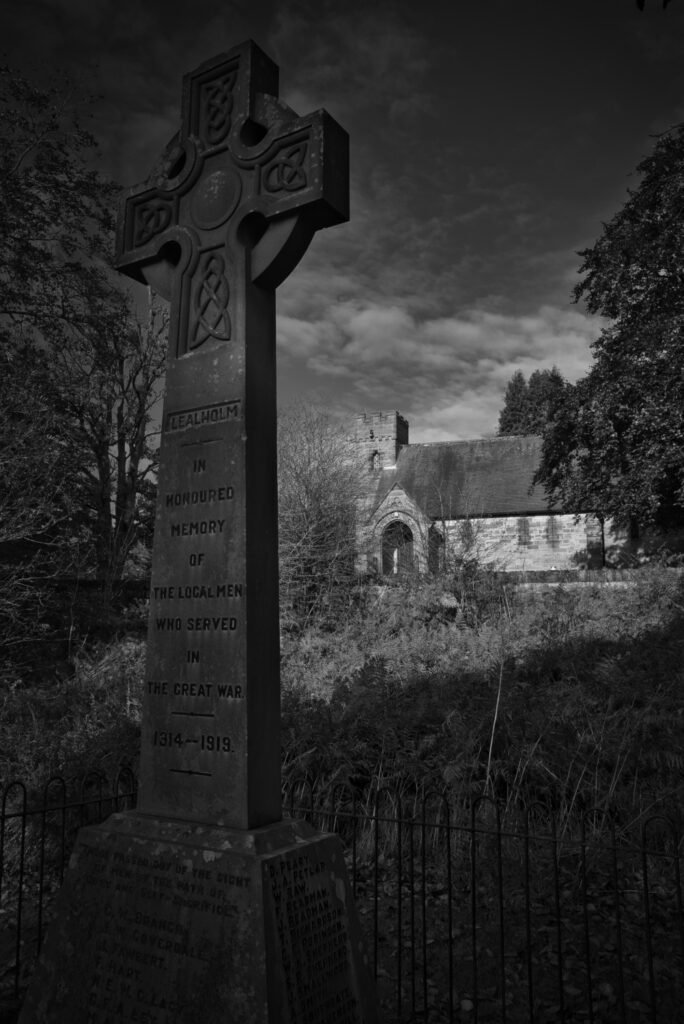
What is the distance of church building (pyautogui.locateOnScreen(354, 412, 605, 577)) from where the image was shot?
23531 mm

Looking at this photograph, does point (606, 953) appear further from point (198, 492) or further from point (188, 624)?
point (198, 492)

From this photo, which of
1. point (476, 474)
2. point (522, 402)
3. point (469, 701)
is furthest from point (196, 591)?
point (522, 402)

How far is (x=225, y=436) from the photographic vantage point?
132 inches

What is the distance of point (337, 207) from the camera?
335 centimetres

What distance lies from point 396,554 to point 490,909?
1475 centimetres

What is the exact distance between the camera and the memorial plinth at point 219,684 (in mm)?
2814

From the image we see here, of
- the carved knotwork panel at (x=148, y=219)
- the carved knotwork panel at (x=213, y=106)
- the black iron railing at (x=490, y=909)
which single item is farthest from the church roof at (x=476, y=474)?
the carved knotwork panel at (x=213, y=106)

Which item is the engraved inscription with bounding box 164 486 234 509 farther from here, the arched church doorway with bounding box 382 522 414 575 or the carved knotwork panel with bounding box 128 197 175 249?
the arched church doorway with bounding box 382 522 414 575

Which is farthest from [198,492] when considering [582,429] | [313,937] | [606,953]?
[582,429]

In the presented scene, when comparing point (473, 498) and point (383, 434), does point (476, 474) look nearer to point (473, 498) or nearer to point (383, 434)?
point (473, 498)

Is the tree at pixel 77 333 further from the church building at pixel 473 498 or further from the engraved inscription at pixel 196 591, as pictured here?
the engraved inscription at pixel 196 591

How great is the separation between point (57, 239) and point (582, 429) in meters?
15.4

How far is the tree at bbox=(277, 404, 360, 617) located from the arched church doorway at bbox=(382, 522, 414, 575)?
4.40 ft

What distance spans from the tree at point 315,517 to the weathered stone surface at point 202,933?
13751 mm
